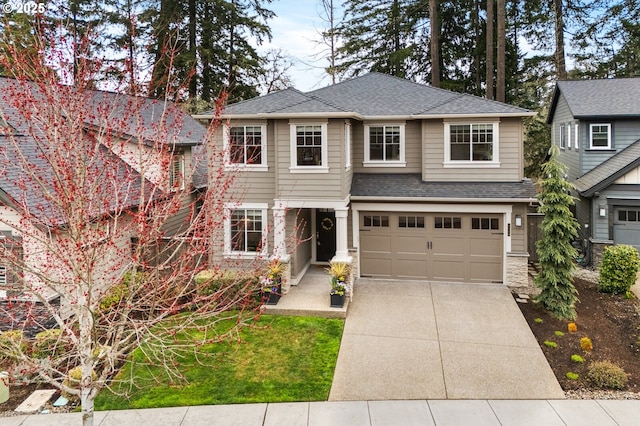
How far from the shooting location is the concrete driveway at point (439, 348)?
7.77 meters

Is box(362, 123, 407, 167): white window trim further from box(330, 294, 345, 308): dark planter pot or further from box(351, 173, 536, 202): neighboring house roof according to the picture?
box(330, 294, 345, 308): dark planter pot

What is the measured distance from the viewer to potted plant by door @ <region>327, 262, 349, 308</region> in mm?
11070

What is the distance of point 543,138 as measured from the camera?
2589 centimetres

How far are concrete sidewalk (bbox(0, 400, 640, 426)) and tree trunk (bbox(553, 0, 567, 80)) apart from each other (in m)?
22.4

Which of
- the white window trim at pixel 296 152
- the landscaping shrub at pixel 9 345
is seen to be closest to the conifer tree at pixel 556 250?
the white window trim at pixel 296 152

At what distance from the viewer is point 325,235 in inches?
592

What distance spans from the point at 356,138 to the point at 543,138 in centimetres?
1636

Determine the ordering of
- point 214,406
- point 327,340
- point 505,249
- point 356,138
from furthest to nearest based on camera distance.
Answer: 1. point 356,138
2. point 505,249
3. point 327,340
4. point 214,406

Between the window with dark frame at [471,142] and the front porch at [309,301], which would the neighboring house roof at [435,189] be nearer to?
the window with dark frame at [471,142]

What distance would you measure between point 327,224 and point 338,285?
399cm

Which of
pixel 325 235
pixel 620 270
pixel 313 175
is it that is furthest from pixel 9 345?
pixel 620 270

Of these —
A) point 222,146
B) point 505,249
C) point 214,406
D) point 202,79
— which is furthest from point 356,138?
point 202,79

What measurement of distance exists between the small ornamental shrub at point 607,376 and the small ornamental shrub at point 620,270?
4.77 metres

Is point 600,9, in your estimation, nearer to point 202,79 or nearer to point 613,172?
point 613,172
